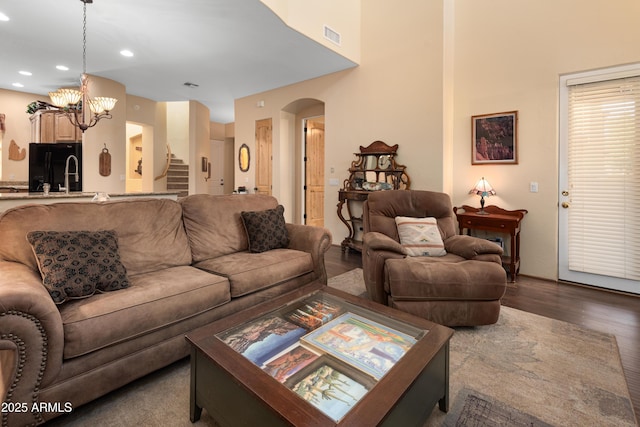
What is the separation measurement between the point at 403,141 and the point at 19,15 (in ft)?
15.7

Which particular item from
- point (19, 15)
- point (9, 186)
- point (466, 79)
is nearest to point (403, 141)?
point (466, 79)

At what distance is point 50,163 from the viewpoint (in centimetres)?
492

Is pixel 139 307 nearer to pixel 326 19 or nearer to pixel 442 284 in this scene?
pixel 442 284

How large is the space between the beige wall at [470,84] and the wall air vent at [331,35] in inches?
22.9

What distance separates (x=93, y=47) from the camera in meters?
4.20

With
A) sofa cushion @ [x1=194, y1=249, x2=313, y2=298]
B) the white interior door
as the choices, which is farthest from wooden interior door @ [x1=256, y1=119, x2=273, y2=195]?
the white interior door

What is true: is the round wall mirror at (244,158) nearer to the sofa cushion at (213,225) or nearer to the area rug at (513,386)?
the sofa cushion at (213,225)

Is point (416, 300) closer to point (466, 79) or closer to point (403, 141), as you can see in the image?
point (403, 141)

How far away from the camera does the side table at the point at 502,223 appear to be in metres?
3.42

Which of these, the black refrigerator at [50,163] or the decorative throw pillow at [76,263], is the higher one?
the black refrigerator at [50,163]

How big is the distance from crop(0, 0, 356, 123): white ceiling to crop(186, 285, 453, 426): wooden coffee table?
3.29 m

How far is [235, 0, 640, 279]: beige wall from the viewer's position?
3346mm

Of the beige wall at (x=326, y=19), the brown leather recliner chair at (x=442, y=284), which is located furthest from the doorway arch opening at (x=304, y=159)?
the brown leather recliner chair at (x=442, y=284)

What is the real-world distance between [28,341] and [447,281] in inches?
92.0
